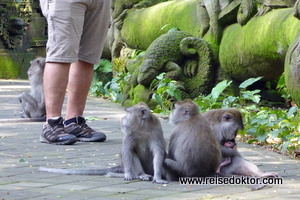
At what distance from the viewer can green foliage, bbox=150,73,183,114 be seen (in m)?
8.46

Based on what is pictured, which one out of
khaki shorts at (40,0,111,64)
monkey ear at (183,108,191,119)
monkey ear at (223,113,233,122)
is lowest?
monkey ear at (223,113,233,122)

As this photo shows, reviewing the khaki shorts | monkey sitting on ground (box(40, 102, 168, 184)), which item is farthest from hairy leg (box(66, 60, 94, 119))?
monkey sitting on ground (box(40, 102, 168, 184))

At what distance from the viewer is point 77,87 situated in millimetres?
5707

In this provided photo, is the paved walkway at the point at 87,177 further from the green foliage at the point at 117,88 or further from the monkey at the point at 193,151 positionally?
the green foliage at the point at 117,88

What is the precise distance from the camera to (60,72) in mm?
5367

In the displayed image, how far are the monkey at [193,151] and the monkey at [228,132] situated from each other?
7.3 inches

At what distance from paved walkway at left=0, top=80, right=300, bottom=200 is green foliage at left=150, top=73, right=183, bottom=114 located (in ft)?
5.28

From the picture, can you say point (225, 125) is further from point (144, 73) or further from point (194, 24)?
point (194, 24)

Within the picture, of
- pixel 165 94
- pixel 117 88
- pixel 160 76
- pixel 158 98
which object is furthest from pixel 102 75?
pixel 158 98

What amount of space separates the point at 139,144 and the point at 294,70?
2.30 meters

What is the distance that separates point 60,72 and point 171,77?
3952 mm

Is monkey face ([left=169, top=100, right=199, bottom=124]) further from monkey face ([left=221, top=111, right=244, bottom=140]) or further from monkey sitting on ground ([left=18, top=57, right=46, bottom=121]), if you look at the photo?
monkey sitting on ground ([left=18, top=57, right=46, bottom=121])

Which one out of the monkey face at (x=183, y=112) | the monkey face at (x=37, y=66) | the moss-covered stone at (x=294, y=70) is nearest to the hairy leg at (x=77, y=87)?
the monkey face at (x=183, y=112)

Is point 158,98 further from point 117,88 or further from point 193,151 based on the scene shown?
point 193,151
